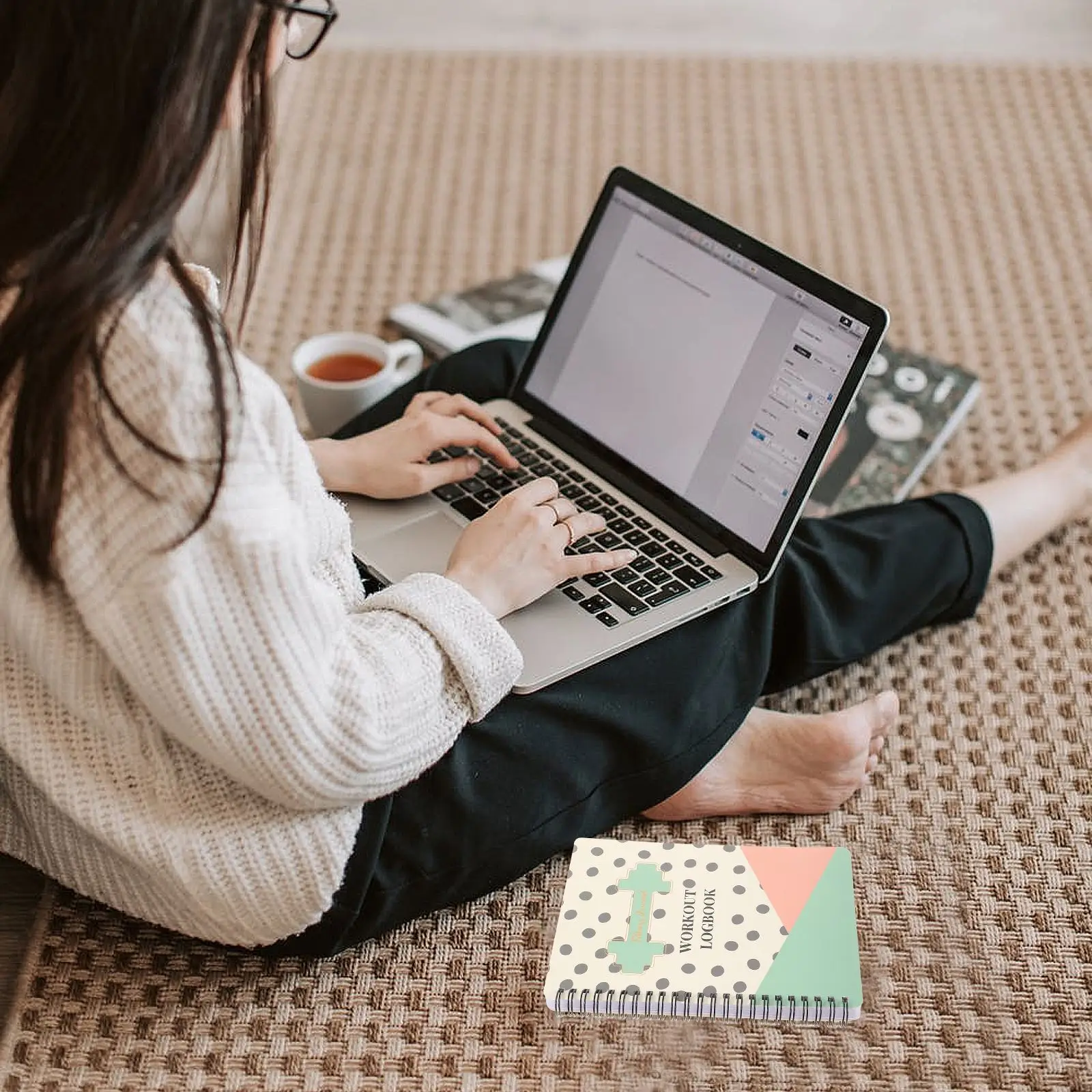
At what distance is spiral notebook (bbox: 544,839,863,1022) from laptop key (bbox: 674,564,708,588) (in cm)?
19

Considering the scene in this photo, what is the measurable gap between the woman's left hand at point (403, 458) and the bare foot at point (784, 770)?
0.28 m

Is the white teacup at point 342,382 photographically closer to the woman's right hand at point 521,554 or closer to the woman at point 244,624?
the woman at point 244,624

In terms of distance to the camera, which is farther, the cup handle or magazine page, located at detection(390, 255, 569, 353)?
magazine page, located at detection(390, 255, 569, 353)

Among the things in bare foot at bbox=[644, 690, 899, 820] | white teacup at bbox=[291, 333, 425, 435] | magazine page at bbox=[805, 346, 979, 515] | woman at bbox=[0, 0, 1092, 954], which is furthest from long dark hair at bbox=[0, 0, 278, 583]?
magazine page at bbox=[805, 346, 979, 515]

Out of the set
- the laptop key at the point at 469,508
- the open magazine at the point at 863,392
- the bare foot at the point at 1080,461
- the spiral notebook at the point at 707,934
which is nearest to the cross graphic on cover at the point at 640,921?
the spiral notebook at the point at 707,934

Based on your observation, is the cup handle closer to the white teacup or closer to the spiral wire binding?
the white teacup

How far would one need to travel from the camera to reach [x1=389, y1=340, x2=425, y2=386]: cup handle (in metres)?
1.39

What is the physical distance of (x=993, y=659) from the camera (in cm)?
119

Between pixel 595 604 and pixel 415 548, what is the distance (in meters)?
0.16

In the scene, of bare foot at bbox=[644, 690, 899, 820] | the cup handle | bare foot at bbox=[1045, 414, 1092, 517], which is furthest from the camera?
the cup handle

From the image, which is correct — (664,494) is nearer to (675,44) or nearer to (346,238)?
(346,238)

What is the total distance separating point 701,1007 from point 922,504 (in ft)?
1.59

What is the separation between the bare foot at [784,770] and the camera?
1.03 meters

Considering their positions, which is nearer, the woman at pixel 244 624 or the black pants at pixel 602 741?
the woman at pixel 244 624
